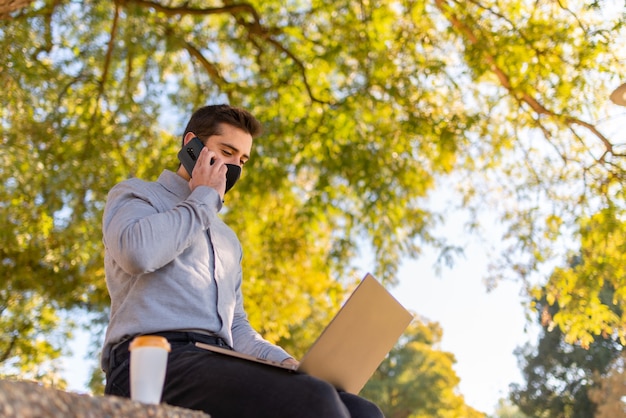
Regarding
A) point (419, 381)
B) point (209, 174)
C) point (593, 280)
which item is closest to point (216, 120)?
point (209, 174)

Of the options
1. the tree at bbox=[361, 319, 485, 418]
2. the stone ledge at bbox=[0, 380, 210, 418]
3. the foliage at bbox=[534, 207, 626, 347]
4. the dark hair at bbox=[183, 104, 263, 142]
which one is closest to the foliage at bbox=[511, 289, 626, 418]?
the tree at bbox=[361, 319, 485, 418]

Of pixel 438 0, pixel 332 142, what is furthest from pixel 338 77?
pixel 438 0

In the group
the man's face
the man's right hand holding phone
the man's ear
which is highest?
the man's face

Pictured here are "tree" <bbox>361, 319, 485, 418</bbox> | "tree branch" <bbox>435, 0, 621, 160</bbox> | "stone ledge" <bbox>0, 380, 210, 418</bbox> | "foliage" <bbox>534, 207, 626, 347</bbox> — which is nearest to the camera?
"stone ledge" <bbox>0, 380, 210, 418</bbox>

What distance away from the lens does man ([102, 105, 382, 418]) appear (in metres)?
1.69

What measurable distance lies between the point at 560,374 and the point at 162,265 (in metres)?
15.5

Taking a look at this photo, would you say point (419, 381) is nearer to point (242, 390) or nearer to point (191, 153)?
point (191, 153)

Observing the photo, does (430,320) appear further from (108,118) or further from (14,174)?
(14,174)

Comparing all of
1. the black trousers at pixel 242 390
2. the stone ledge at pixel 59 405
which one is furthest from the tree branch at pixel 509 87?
the stone ledge at pixel 59 405

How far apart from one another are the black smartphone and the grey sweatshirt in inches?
5.7

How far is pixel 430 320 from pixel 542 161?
9.54 meters

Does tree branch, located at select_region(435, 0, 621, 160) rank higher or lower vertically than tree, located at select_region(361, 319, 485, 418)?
higher

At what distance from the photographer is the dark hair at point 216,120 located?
242 cm

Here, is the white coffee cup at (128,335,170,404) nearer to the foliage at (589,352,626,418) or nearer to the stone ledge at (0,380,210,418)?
the stone ledge at (0,380,210,418)
